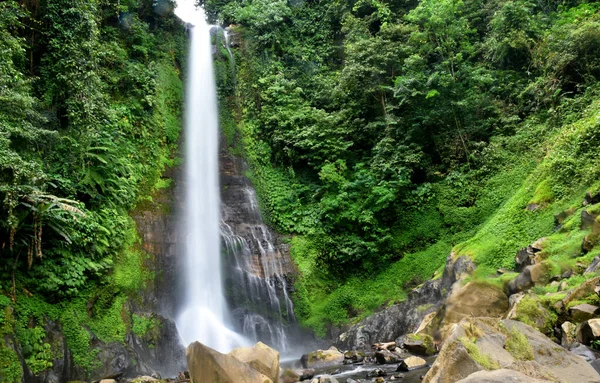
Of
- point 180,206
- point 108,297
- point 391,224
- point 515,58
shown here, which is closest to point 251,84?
point 180,206

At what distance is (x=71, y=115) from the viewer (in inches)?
519

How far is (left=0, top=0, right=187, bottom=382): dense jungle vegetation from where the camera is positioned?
1043cm

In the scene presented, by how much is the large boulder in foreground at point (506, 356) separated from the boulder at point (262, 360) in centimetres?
310

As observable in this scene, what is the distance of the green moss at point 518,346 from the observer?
6.04 m

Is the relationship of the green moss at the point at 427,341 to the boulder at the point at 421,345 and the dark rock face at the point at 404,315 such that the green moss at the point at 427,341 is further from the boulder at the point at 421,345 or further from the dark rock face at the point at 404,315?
the dark rock face at the point at 404,315

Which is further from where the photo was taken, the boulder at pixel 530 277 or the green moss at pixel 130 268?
the green moss at pixel 130 268

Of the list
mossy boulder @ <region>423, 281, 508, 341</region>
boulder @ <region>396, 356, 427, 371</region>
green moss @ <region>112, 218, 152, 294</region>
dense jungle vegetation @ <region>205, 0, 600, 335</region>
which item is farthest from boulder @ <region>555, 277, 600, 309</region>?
green moss @ <region>112, 218, 152, 294</region>

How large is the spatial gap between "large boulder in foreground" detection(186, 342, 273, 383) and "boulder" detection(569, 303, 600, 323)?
5.31 m

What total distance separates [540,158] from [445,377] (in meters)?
12.1

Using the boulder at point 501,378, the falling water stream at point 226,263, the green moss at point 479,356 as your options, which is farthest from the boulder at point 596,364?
the falling water stream at point 226,263

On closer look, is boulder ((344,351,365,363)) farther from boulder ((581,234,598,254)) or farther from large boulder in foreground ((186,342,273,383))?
boulder ((581,234,598,254))

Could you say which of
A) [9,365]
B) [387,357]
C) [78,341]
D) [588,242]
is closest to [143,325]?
[78,341]

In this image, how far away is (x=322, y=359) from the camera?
1177cm

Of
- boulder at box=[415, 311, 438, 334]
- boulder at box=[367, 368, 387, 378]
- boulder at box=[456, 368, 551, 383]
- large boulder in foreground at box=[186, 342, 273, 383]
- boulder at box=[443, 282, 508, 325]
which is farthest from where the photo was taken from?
boulder at box=[415, 311, 438, 334]
